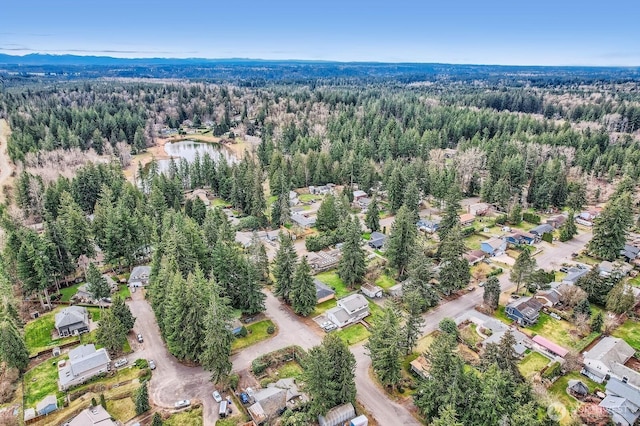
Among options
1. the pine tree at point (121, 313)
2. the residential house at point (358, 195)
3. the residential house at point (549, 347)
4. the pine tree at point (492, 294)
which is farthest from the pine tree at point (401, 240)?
the pine tree at point (121, 313)

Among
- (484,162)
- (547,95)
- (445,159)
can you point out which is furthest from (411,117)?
(547,95)

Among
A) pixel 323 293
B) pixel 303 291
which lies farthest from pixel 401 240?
pixel 303 291

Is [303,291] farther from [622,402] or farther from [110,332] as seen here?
[622,402]

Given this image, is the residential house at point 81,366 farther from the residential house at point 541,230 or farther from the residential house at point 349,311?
the residential house at point 541,230

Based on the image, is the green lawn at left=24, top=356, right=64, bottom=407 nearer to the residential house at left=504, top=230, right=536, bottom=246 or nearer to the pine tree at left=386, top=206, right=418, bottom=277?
the pine tree at left=386, top=206, right=418, bottom=277

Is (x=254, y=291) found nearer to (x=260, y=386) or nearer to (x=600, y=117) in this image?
(x=260, y=386)
